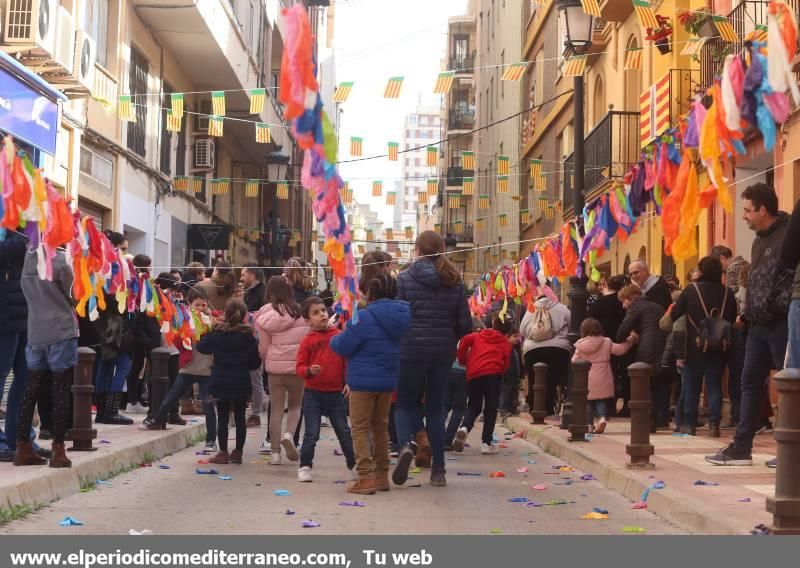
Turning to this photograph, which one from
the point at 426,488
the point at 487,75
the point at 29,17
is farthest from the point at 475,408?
the point at 487,75

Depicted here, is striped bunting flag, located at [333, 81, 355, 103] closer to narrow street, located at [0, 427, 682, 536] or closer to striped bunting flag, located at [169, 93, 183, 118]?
striped bunting flag, located at [169, 93, 183, 118]

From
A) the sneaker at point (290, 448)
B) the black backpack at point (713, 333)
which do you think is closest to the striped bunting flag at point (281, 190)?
the black backpack at point (713, 333)

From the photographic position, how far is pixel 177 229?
28.1m

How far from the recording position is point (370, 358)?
8922 mm

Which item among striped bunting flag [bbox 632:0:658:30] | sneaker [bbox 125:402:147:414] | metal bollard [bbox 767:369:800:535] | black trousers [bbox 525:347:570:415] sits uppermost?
striped bunting flag [bbox 632:0:658:30]

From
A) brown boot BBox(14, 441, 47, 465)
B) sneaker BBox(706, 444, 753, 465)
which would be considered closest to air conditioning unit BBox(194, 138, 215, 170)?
brown boot BBox(14, 441, 47, 465)

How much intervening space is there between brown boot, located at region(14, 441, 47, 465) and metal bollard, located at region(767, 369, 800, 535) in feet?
16.9

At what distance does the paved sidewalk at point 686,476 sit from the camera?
6992 mm

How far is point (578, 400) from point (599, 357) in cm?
134

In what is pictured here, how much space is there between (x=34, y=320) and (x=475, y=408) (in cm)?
531

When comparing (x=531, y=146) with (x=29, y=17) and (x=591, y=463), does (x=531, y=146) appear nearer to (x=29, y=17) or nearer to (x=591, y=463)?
(x=29, y=17)

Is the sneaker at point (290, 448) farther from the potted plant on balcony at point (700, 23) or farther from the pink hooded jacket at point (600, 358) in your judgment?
the potted plant on balcony at point (700, 23)

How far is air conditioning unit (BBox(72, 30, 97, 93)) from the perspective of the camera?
1725 cm

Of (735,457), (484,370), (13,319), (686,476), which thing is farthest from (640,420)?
(13,319)
